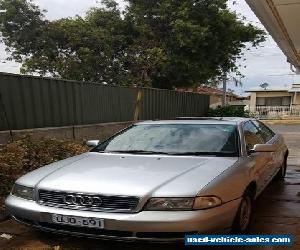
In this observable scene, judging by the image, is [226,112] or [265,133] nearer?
[265,133]

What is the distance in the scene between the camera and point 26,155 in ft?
25.7

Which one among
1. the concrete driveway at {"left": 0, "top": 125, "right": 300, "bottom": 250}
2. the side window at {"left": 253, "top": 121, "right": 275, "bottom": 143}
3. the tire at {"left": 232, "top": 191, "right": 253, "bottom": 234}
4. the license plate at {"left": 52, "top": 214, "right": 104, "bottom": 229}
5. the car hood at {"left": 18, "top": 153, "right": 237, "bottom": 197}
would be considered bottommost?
the concrete driveway at {"left": 0, "top": 125, "right": 300, "bottom": 250}

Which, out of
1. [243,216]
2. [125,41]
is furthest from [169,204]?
[125,41]

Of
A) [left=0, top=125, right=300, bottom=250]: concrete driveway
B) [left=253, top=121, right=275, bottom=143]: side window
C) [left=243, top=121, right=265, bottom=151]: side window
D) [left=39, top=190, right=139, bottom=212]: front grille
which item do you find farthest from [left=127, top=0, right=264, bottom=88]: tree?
[left=39, top=190, right=139, bottom=212]: front grille

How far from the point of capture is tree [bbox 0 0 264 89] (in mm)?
19656

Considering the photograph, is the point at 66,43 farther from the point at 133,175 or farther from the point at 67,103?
the point at 133,175

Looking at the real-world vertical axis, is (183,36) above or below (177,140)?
above

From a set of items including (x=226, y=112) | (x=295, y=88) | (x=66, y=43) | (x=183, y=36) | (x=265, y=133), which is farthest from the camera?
(x=295, y=88)

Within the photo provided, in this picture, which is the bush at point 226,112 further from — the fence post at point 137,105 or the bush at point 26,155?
the bush at point 26,155

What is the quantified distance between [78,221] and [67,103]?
26.6 feet

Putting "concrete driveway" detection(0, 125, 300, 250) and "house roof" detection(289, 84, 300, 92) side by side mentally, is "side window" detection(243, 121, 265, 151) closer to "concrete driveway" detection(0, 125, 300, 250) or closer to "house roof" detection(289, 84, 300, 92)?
"concrete driveway" detection(0, 125, 300, 250)

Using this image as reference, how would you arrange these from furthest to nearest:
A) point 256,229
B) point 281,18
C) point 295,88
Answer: point 295,88 → point 281,18 → point 256,229

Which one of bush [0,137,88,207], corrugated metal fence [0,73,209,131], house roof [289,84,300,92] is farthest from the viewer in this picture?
house roof [289,84,300,92]

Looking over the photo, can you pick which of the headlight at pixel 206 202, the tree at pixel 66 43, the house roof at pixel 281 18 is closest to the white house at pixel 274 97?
the tree at pixel 66 43
